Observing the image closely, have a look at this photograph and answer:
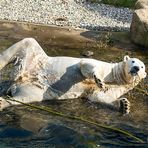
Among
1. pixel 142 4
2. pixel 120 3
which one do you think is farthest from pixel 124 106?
pixel 120 3

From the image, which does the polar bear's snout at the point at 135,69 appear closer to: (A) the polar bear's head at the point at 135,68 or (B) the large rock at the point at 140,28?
(A) the polar bear's head at the point at 135,68

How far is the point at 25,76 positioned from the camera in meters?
10.5

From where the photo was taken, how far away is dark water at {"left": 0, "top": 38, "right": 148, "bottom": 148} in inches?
348

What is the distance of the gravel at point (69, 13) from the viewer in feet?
60.0

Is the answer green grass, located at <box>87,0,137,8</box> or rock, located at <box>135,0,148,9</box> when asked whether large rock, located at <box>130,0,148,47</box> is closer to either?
rock, located at <box>135,0,148,9</box>

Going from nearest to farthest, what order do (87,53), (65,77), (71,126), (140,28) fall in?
1. (71,126)
2. (65,77)
3. (87,53)
4. (140,28)

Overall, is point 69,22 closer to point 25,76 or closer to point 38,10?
point 38,10

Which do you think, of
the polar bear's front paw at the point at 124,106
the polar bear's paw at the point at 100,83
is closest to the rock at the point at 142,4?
the polar bear's front paw at the point at 124,106

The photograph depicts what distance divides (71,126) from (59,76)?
138 centimetres

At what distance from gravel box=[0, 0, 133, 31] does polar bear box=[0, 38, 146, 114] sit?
7317 millimetres

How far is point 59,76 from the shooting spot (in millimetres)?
10625

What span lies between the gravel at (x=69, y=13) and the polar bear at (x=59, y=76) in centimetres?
732

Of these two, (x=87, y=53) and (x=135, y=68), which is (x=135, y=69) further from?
(x=87, y=53)

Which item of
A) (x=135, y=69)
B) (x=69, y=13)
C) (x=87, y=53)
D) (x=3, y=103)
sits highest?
(x=135, y=69)
